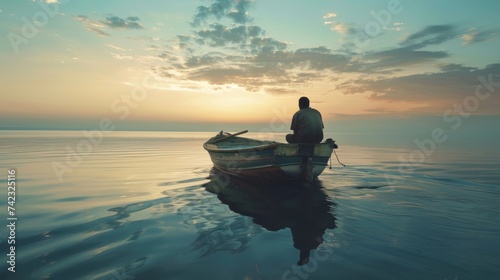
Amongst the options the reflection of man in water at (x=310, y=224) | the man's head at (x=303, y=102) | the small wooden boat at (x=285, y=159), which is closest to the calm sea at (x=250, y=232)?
the reflection of man in water at (x=310, y=224)

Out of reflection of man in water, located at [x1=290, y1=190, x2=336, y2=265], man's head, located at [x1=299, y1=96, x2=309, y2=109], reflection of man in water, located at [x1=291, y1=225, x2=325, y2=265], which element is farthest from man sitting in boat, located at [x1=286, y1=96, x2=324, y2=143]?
reflection of man in water, located at [x1=291, y1=225, x2=325, y2=265]

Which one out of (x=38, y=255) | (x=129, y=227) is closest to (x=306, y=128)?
(x=129, y=227)

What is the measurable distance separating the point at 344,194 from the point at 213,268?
6.93 metres

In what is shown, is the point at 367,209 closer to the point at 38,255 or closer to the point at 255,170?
the point at 255,170

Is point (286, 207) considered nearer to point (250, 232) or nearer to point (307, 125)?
point (250, 232)

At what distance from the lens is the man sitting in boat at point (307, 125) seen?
10609 millimetres

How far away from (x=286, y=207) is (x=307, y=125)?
12.9 feet

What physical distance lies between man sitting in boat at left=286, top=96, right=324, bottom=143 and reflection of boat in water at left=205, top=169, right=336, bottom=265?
2.11 meters

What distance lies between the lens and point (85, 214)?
23.9 ft

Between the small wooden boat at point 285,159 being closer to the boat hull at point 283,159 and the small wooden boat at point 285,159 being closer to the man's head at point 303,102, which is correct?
the boat hull at point 283,159

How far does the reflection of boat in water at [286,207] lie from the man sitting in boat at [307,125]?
211 cm

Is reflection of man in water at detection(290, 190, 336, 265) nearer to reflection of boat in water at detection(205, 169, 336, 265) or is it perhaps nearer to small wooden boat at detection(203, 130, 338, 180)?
reflection of boat in water at detection(205, 169, 336, 265)

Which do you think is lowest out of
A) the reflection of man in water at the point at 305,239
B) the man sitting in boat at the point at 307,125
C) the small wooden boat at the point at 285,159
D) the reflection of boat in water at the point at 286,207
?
the reflection of boat in water at the point at 286,207

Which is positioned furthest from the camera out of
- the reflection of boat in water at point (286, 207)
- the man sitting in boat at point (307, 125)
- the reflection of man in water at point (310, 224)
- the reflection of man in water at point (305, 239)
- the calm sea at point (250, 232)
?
the man sitting in boat at point (307, 125)
